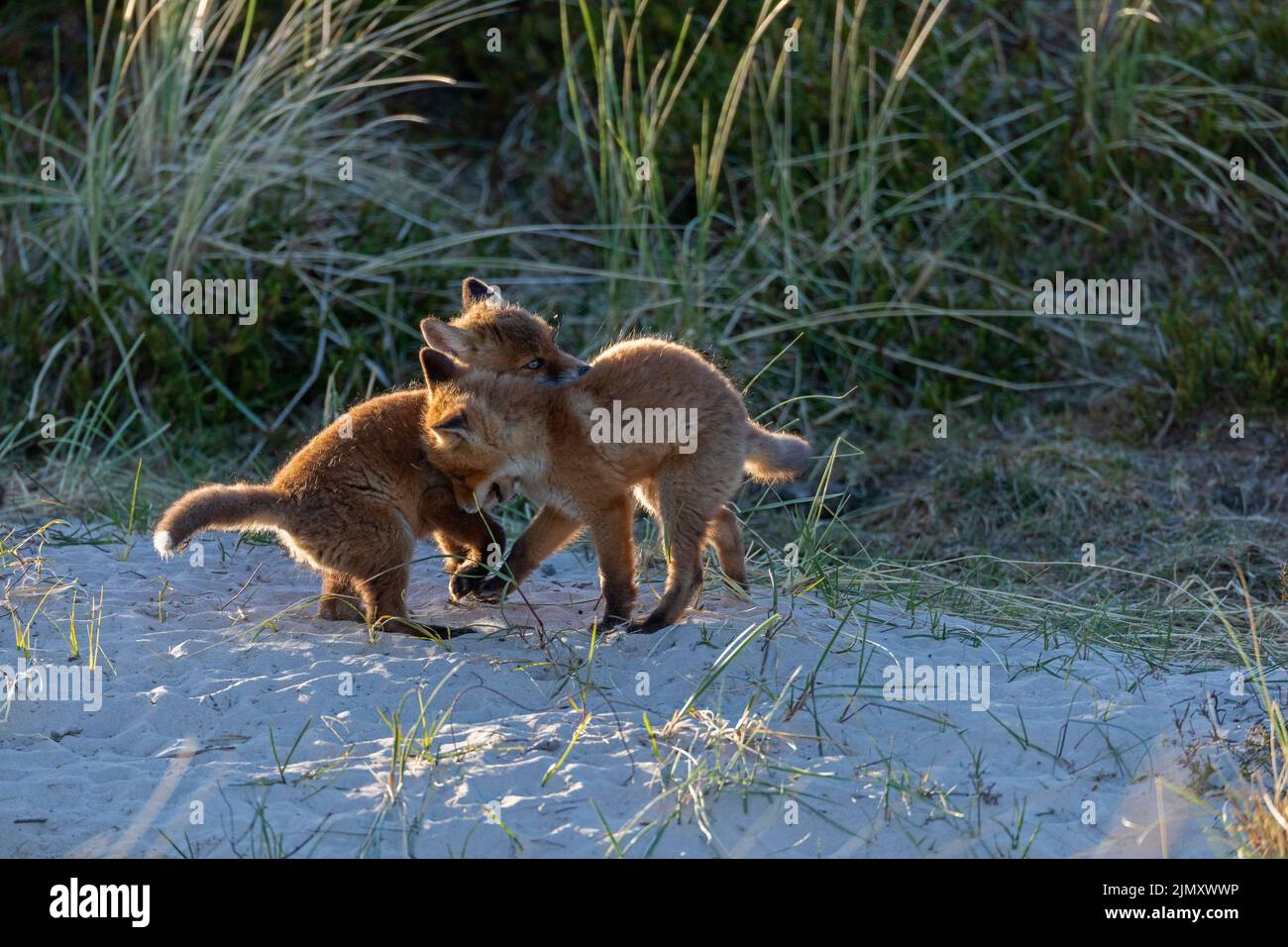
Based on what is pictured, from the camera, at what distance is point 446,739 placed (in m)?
4.80

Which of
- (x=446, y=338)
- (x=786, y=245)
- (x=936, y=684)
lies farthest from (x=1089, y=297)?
(x=936, y=684)

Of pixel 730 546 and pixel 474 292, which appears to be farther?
pixel 474 292

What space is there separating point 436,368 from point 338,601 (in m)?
1.08

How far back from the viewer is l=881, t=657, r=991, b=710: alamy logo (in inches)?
199

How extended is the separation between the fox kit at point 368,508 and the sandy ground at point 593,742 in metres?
0.23

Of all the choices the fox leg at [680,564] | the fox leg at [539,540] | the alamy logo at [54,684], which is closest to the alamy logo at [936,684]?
the fox leg at [680,564]

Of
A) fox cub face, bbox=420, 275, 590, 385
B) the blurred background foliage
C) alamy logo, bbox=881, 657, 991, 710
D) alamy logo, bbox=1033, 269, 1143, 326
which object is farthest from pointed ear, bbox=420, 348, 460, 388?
alamy logo, bbox=1033, 269, 1143, 326

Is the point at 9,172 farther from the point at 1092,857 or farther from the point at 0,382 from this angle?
the point at 1092,857

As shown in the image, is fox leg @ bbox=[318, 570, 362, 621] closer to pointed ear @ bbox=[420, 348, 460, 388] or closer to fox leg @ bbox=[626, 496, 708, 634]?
pointed ear @ bbox=[420, 348, 460, 388]

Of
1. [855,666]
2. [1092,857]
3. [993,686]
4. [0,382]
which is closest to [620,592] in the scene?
[855,666]

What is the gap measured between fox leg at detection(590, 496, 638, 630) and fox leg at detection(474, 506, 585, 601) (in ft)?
0.64

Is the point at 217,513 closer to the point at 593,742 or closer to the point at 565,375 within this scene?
the point at 565,375

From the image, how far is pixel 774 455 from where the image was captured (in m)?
6.28
